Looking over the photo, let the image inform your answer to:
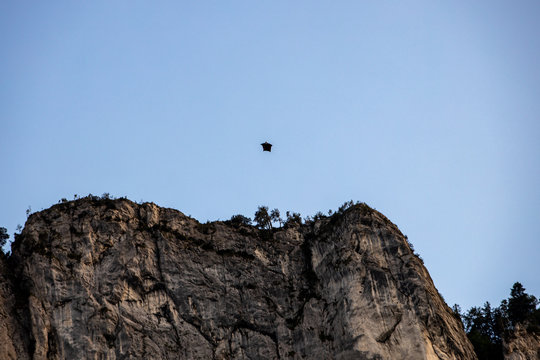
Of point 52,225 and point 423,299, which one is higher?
point 52,225

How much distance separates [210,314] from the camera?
68.9 metres

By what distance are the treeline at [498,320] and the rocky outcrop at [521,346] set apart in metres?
1.47

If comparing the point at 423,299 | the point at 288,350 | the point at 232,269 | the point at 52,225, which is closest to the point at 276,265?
the point at 232,269

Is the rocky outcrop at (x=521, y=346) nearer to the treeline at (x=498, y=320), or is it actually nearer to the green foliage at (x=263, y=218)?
the treeline at (x=498, y=320)

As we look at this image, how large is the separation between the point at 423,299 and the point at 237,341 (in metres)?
14.9

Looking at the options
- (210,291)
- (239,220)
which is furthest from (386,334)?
(239,220)

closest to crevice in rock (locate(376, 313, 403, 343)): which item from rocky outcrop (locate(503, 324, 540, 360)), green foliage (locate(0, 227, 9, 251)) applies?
rocky outcrop (locate(503, 324, 540, 360))

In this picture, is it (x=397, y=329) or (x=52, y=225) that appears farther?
(x=52, y=225)

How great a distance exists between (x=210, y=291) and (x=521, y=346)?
26178mm

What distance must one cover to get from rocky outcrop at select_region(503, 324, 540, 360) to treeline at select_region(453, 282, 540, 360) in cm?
147

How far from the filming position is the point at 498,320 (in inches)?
3063

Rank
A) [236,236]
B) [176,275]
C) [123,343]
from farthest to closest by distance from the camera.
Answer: [236,236]
[176,275]
[123,343]

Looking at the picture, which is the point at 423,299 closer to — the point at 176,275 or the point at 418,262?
the point at 418,262

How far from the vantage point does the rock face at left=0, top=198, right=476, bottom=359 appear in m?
64.9
